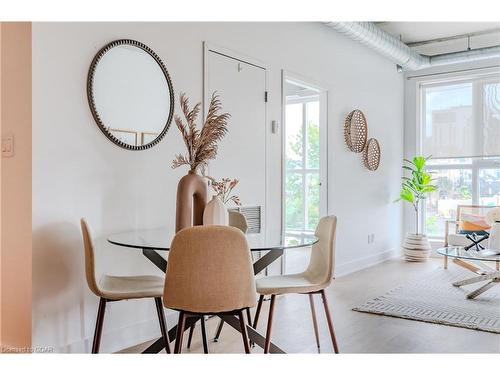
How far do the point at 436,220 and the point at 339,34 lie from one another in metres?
3.15

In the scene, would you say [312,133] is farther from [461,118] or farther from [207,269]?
[207,269]

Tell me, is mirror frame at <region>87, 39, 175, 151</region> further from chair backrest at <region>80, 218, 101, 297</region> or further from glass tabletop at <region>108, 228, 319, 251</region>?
chair backrest at <region>80, 218, 101, 297</region>

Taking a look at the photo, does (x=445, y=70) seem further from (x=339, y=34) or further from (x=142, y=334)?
(x=142, y=334)

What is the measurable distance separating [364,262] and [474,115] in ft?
8.61

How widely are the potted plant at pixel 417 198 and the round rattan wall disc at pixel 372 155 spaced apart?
2.33 ft

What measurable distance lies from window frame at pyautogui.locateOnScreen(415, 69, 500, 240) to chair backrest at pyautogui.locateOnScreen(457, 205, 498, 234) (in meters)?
0.61

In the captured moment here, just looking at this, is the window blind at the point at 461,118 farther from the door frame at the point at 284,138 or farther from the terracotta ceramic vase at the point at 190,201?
the terracotta ceramic vase at the point at 190,201

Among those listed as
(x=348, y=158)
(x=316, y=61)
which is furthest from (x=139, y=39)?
(x=348, y=158)

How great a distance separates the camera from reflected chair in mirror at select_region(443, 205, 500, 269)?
18.0ft

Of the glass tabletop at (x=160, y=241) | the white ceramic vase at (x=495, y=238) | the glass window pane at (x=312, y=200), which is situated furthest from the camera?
the glass window pane at (x=312, y=200)

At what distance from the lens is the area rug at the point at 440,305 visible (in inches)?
143

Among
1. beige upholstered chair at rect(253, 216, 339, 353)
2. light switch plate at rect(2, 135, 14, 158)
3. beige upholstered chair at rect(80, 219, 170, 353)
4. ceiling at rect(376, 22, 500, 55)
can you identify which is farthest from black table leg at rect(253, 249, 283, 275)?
ceiling at rect(376, 22, 500, 55)

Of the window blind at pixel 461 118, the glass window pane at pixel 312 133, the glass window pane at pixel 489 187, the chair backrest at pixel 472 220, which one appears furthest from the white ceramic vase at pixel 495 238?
the glass window pane at pixel 312 133

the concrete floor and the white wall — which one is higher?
the white wall
